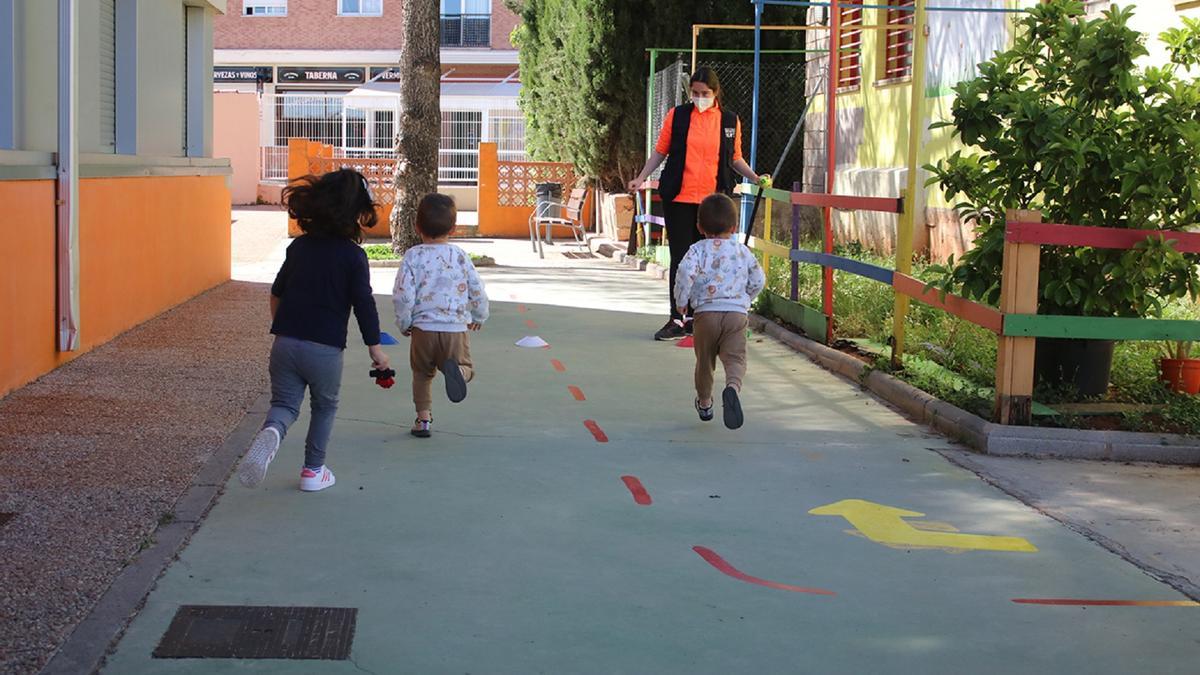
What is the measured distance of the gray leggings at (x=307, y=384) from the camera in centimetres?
614

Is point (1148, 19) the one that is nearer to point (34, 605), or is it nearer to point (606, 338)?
point (606, 338)

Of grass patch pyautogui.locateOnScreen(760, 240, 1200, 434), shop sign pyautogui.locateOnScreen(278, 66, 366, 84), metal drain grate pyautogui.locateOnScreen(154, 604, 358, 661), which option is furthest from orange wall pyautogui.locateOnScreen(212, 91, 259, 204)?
metal drain grate pyautogui.locateOnScreen(154, 604, 358, 661)

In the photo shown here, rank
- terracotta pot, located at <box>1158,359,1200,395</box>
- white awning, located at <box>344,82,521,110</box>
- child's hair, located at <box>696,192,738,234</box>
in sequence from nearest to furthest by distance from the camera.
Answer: child's hair, located at <box>696,192,738,234</box>
terracotta pot, located at <box>1158,359,1200,395</box>
white awning, located at <box>344,82,521,110</box>

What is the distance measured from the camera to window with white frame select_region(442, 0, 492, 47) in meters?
47.3

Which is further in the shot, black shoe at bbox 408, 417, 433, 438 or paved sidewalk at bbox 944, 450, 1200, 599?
black shoe at bbox 408, 417, 433, 438

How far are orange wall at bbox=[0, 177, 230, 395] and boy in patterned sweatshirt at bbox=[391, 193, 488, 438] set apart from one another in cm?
244

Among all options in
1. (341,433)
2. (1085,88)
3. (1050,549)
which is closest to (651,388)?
(341,433)

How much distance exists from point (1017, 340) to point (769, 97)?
1614 cm

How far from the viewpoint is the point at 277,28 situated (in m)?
48.4

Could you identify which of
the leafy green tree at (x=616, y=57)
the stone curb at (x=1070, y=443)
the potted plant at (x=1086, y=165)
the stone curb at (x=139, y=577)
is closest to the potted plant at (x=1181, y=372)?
the potted plant at (x=1086, y=165)

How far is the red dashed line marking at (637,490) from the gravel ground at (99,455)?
1916mm

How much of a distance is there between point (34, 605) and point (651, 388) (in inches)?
207

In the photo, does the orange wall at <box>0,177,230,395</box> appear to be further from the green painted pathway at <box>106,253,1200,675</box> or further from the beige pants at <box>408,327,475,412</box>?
the beige pants at <box>408,327,475,412</box>

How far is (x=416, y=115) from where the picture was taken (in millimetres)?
19344
